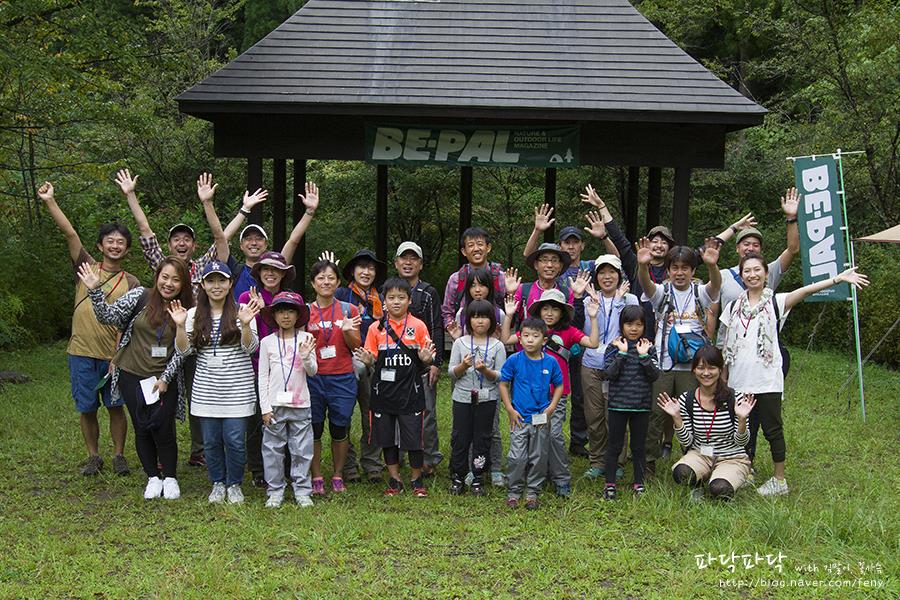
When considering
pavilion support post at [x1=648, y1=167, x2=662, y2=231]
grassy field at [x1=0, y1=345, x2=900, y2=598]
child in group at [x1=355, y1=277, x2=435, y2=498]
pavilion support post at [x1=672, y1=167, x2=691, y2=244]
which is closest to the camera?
grassy field at [x1=0, y1=345, x2=900, y2=598]

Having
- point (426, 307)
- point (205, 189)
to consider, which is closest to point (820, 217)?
→ point (426, 307)

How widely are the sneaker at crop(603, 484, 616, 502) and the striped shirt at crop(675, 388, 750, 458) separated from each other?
594 millimetres

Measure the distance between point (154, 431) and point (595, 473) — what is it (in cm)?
313

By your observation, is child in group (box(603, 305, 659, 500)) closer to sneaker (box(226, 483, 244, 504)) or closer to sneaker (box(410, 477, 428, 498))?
sneaker (box(410, 477, 428, 498))

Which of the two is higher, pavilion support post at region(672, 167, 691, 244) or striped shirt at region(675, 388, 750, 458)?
pavilion support post at region(672, 167, 691, 244)

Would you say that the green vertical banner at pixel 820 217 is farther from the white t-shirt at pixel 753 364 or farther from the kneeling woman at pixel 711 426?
the kneeling woman at pixel 711 426

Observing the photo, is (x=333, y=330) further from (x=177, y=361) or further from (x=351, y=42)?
(x=351, y=42)

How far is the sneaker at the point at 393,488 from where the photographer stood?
5.43 m

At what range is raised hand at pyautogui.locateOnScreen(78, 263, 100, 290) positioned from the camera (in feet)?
16.9

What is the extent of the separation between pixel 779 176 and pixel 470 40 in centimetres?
755

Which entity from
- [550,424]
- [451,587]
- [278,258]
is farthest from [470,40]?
[451,587]

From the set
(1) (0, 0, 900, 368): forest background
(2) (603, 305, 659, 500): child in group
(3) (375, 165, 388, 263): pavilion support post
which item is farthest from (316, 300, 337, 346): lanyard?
(1) (0, 0, 900, 368): forest background

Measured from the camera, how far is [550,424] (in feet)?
17.1

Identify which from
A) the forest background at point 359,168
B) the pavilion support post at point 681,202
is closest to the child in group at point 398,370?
the pavilion support post at point 681,202
